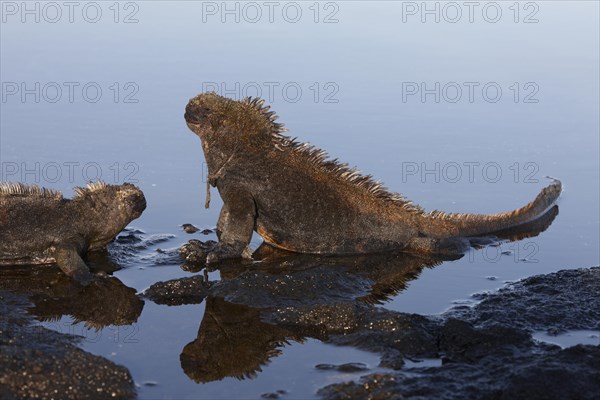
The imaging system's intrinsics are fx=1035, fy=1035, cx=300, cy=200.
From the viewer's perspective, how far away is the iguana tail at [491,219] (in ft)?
35.2

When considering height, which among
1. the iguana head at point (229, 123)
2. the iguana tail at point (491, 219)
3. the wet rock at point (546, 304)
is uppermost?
the iguana head at point (229, 123)

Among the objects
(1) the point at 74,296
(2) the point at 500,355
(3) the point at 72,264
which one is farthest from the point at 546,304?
(3) the point at 72,264

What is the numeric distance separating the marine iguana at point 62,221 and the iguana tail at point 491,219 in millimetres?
3158

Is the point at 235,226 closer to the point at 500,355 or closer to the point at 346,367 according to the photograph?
the point at 346,367

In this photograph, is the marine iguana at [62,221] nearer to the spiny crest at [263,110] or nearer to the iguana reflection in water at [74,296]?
the iguana reflection in water at [74,296]

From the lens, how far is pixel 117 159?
12969 millimetres

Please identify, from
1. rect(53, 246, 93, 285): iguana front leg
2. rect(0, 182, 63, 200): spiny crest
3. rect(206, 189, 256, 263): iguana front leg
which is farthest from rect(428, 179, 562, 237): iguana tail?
rect(0, 182, 63, 200): spiny crest

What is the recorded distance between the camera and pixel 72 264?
9.29 metres

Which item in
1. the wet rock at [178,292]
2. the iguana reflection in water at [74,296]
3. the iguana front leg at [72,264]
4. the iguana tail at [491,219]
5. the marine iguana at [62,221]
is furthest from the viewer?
the iguana tail at [491,219]

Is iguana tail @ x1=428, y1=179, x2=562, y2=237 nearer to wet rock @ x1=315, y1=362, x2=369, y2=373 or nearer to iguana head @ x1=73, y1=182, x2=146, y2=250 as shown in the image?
iguana head @ x1=73, y1=182, x2=146, y2=250

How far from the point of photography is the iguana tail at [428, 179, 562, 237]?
35.2 feet

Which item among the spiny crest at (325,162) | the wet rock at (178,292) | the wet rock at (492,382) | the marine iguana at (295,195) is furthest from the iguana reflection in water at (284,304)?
the spiny crest at (325,162)

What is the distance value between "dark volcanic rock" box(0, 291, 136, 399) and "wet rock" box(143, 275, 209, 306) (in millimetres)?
1495

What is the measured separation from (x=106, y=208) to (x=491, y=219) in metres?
4.08
